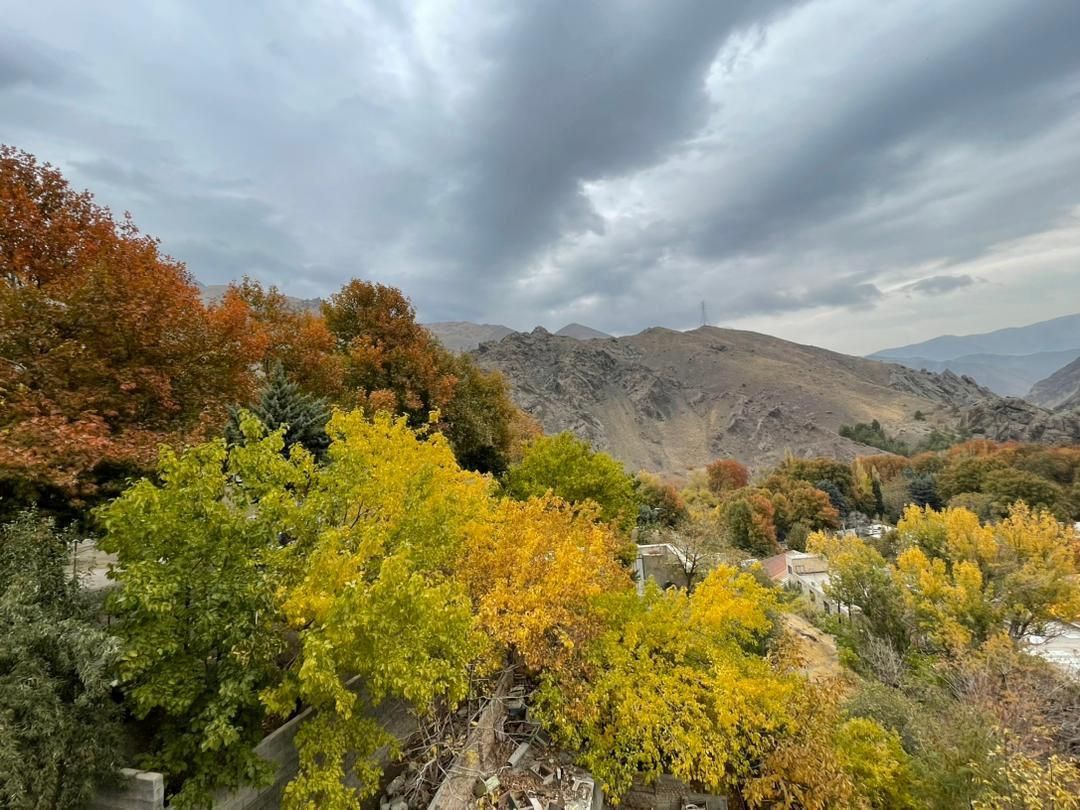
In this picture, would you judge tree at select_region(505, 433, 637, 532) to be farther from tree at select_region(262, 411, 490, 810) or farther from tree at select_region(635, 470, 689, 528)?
tree at select_region(635, 470, 689, 528)

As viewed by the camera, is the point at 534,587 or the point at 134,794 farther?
the point at 534,587

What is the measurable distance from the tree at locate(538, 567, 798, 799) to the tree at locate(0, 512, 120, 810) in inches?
268

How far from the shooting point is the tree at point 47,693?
5.34 metres

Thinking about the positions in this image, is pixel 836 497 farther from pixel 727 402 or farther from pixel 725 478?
pixel 727 402

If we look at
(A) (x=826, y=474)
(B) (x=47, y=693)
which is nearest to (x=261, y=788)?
(B) (x=47, y=693)

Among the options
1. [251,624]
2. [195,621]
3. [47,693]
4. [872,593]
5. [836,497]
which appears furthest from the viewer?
[836,497]

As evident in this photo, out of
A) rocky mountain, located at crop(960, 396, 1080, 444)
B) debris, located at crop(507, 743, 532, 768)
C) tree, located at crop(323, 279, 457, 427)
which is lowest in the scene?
rocky mountain, located at crop(960, 396, 1080, 444)

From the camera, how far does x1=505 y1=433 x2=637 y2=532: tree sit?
20797 millimetres

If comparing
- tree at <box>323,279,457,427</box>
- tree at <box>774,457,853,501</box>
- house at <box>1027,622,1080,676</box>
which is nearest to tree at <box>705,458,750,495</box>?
tree at <box>774,457,853,501</box>

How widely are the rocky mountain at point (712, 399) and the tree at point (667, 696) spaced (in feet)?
310

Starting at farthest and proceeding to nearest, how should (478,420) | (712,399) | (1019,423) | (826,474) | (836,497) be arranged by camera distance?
(712,399), (1019,423), (826,474), (836,497), (478,420)

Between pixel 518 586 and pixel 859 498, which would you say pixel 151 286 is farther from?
pixel 859 498

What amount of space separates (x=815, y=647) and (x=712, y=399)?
124m

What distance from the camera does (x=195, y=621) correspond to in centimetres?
662
